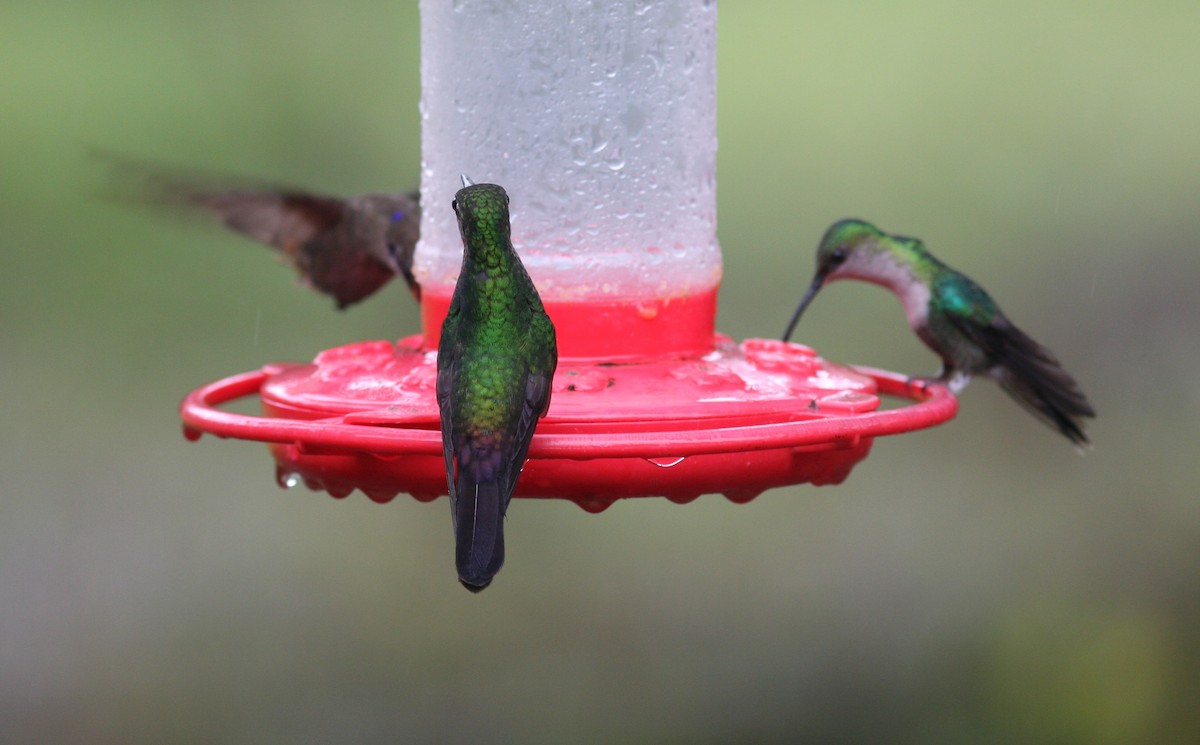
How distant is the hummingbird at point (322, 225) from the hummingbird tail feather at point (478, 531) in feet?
6.39

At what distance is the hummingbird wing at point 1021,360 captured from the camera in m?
4.17

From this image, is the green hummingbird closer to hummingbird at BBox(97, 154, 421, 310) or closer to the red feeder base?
the red feeder base

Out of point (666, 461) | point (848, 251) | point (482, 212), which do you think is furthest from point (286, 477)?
point (848, 251)

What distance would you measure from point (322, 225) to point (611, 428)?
2.54 metres

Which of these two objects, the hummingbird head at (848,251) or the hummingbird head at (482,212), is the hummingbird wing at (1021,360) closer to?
the hummingbird head at (848,251)

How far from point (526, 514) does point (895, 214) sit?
2.25 metres

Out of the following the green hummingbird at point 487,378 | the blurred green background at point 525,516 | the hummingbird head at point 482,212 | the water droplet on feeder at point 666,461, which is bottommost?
the blurred green background at point 525,516

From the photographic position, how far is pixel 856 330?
639cm

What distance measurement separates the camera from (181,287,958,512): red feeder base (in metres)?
2.56

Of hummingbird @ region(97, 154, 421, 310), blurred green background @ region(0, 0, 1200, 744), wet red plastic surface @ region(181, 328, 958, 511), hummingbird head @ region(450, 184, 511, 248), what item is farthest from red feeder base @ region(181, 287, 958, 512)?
blurred green background @ region(0, 0, 1200, 744)

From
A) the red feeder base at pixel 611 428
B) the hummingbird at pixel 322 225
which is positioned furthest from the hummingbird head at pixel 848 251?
the hummingbird at pixel 322 225

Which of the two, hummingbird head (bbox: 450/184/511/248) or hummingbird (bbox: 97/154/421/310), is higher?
hummingbird head (bbox: 450/184/511/248)

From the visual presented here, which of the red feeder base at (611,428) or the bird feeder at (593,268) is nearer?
the red feeder base at (611,428)

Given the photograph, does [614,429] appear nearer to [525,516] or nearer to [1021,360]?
[1021,360]
